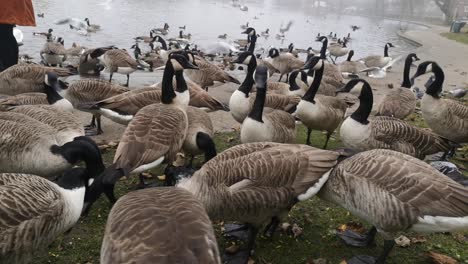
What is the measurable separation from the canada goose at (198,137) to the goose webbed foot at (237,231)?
1067 millimetres

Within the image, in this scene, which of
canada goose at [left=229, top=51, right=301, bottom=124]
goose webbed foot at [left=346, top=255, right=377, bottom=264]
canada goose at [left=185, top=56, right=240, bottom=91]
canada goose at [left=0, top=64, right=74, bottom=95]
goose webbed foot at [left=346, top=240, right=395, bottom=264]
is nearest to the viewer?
goose webbed foot at [left=346, top=240, right=395, bottom=264]

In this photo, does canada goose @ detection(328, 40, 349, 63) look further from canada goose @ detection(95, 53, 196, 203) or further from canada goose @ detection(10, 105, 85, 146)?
canada goose @ detection(10, 105, 85, 146)

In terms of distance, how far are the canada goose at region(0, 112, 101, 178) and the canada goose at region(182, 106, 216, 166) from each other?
148 cm

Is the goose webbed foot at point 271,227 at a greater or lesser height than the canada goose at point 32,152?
lesser

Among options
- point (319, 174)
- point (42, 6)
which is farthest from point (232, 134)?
point (42, 6)

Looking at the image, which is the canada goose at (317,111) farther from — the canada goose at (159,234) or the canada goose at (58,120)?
the canada goose at (159,234)

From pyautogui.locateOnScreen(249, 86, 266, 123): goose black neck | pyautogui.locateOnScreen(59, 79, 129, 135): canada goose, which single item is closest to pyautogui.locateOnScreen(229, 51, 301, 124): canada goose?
pyautogui.locateOnScreen(249, 86, 266, 123): goose black neck

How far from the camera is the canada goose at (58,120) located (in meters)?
5.73

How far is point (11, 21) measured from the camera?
8914 mm

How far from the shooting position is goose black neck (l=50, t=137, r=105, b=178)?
4840 mm

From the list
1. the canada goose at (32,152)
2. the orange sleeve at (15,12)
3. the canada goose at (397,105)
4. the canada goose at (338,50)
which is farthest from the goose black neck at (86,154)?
the canada goose at (338,50)

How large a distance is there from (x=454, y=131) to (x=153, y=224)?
7131 millimetres

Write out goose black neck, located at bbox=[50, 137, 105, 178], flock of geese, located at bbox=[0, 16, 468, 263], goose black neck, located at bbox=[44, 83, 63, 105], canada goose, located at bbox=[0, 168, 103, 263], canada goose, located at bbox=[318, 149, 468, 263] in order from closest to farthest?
1. flock of geese, located at bbox=[0, 16, 468, 263]
2. canada goose, located at bbox=[0, 168, 103, 263]
3. canada goose, located at bbox=[318, 149, 468, 263]
4. goose black neck, located at bbox=[50, 137, 105, 178]
5. goose black neck, located at bbox=[44, 83, 63, 105]

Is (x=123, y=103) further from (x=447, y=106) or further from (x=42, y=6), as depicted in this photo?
(x=42, y=6)
